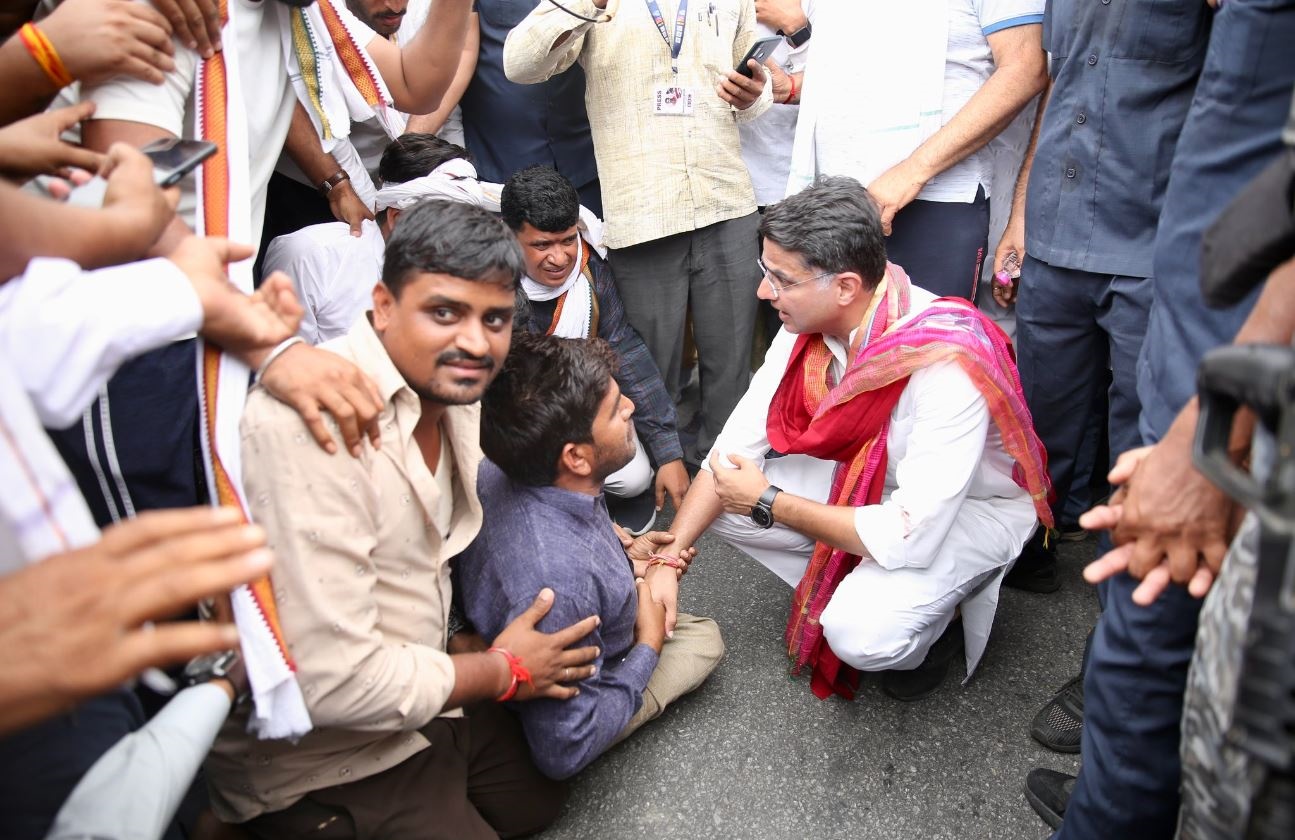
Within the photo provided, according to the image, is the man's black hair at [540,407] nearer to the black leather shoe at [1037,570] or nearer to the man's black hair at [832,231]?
the man's black hair at [832,231]

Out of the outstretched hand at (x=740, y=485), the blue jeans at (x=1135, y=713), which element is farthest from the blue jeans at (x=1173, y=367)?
the outstretched hand at (x=740, y=485)

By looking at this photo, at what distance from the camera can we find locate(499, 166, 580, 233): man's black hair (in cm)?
303

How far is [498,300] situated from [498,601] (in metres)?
0.70

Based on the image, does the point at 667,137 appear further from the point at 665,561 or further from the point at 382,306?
the point at 382,306

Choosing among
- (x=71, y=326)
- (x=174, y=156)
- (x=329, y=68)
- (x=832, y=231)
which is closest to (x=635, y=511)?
(x=832, y=231)

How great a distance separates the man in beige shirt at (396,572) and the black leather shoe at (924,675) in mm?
950

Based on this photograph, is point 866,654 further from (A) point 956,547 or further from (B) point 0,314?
(B) point 0,314

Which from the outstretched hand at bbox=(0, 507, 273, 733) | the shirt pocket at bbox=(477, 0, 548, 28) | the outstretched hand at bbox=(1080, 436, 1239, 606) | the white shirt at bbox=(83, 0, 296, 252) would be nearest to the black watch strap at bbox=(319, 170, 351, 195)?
the white shirt at bbox=(83, 0, 296, 252)

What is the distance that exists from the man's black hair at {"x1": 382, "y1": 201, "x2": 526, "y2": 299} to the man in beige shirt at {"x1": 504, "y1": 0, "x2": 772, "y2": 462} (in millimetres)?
1387

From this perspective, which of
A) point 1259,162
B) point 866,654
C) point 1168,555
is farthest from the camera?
point 866,654

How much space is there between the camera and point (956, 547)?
242cm

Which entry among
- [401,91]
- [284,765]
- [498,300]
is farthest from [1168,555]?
[401,91]

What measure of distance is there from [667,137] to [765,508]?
4.71 feet

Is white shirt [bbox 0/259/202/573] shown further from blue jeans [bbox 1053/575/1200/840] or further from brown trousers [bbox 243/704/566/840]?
blue jeans [bbox 1053/575/1200/840]
